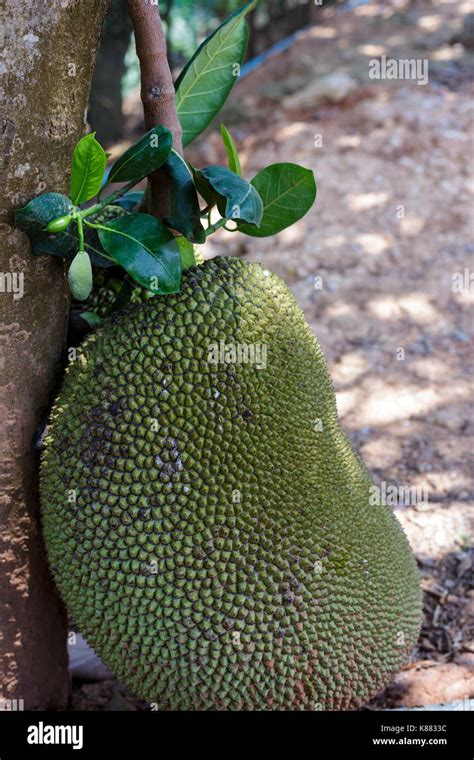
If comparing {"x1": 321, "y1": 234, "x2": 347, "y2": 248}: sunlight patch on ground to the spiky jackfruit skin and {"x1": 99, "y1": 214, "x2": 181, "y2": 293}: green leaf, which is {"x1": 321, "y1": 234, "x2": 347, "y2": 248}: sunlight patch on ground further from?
{"x1": 99, "y1": 214, "x2": 181, "y2": 293}: green leaf

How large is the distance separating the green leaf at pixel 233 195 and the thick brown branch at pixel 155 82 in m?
0.08

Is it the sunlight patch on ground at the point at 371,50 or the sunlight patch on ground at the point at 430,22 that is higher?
the sunlight patch on ground at the point at 430,22

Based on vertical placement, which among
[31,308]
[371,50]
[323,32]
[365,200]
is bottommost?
[31,308]

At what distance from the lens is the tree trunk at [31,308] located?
3.77ft

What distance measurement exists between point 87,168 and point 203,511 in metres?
0.54

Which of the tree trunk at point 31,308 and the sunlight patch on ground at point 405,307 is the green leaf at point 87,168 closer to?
the tree trunk at point 31,308

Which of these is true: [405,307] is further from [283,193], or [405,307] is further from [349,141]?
[283,193]

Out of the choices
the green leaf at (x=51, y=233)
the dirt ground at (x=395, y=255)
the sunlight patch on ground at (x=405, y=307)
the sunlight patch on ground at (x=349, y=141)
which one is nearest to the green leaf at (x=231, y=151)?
the green leaf at (x=51, y=233)

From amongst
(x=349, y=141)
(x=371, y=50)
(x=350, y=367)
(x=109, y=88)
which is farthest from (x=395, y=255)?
(x=371, y=50)

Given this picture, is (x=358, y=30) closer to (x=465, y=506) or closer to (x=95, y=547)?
(x=465, y=506)

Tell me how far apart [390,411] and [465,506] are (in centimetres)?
45

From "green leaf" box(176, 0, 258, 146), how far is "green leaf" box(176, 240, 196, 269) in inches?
8.8

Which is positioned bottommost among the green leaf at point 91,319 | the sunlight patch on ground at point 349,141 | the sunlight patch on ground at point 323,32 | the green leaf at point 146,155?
the green leaf at point 91,319

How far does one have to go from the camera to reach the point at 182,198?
129 centimetres
